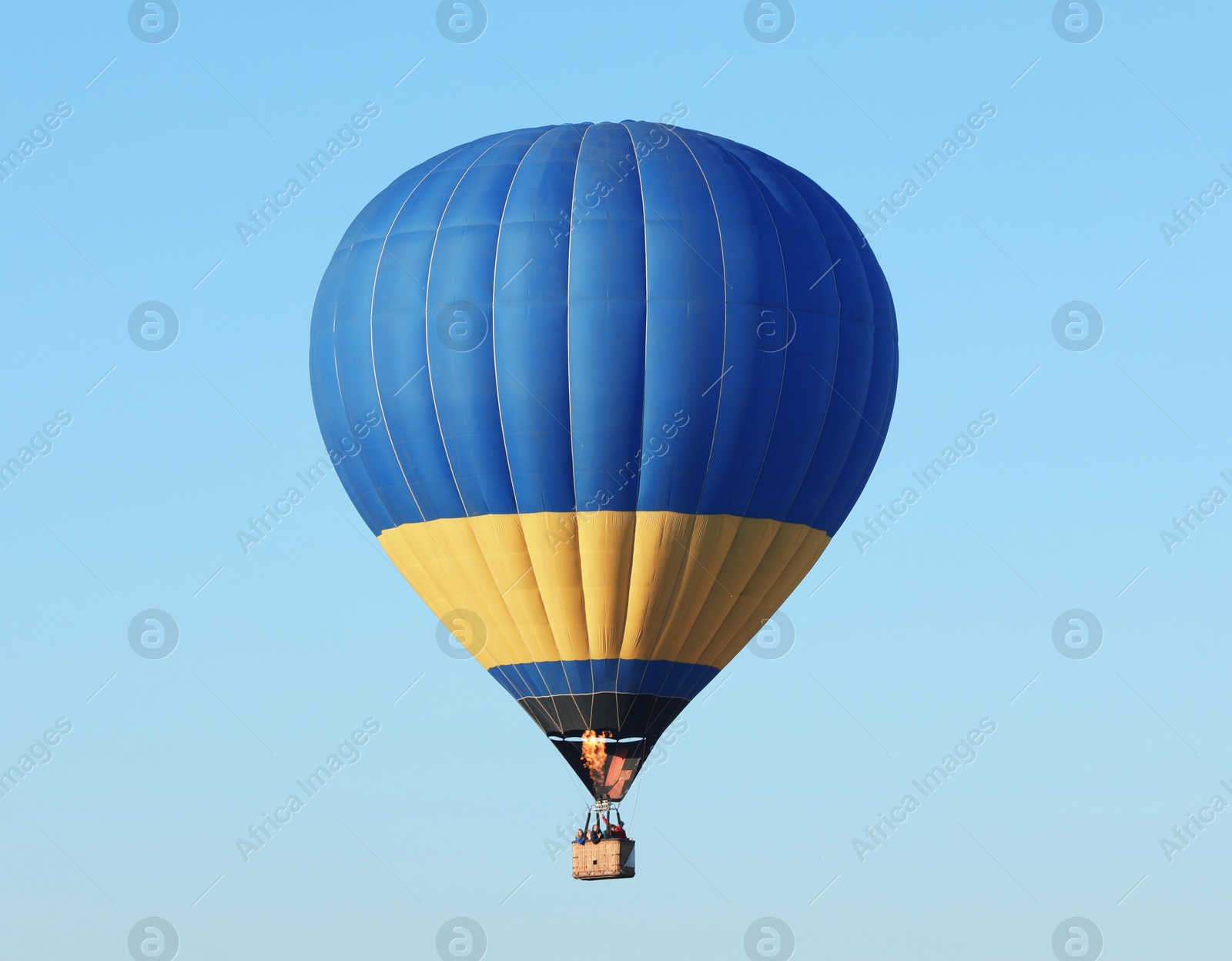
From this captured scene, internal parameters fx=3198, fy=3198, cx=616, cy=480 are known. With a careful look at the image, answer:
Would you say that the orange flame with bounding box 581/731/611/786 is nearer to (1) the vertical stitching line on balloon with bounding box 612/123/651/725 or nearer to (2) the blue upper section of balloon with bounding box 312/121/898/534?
(1) the vertical stitching line on balloon with bounding box 612/123/651/725

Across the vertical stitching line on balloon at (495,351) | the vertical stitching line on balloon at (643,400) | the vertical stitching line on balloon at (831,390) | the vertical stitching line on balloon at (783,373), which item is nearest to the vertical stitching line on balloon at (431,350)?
the vertical stitching line on balloon at (495,351)

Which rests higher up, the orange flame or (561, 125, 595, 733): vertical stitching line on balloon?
(561, 125, 595, 733): vertical stitching line on balloon

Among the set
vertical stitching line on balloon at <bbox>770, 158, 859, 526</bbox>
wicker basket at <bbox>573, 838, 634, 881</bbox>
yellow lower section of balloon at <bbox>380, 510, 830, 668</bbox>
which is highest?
vertical stitching line on balloon at <bbox>770, 158, 859, 526</bbox>

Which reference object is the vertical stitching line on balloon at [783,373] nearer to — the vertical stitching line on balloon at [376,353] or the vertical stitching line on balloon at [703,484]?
the vertical stitching line on balloon at [703,484]

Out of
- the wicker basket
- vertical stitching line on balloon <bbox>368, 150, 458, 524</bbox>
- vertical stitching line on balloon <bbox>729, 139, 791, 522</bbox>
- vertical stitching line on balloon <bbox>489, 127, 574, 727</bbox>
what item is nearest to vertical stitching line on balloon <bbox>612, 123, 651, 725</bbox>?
vertical stitching line on balloon <bbox>489, 127, 574, 727</bbox>

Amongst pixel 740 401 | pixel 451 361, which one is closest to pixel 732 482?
pixel 740 401

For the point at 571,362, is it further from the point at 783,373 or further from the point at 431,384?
the point at 783,373

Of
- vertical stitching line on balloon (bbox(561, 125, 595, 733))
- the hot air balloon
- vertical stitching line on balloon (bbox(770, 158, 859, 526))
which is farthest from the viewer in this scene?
vertical stitching line on balloon (bbox(770, 158, 859, 526))
